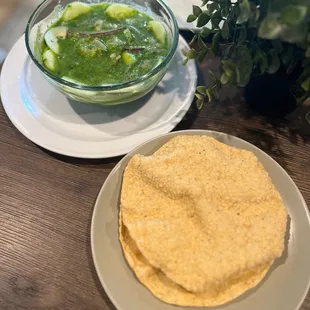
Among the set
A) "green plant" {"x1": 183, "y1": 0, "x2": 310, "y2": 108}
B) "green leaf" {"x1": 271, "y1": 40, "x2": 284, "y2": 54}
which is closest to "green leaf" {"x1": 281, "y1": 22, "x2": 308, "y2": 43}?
"green plant" {"x1": 183, "y1": 0, "x2": 310, "y2": 108}

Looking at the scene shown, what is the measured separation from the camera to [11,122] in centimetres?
137

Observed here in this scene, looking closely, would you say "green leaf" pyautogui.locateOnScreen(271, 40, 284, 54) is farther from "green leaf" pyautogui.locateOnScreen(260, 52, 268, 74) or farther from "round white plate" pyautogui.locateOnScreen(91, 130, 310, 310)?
"round white plate" pyautogui.locateOnScreen(91, 130, 310, 310)

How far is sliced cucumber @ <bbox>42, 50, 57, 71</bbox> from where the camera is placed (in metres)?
1.32

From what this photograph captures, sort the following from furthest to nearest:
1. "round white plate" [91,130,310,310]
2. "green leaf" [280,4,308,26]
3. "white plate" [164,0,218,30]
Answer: "white plate" [164,0,218,30]
"round white plate" [91,130,310,310]
"green leaf" [280,4,308,26]

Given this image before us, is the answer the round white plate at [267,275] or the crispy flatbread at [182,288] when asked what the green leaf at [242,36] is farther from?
the crispy flatbread at [182,288]

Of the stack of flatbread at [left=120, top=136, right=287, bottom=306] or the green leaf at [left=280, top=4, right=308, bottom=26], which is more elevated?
the green leaf at [left=280, top=4, right=308, bottom=26]

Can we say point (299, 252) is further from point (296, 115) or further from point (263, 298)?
point (296, 115)

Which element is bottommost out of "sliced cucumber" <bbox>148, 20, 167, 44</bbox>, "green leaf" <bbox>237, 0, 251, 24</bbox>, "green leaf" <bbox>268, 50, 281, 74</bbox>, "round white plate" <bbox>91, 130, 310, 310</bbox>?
"round white plate" <bbox>91, 130, 310, 310</bbox>

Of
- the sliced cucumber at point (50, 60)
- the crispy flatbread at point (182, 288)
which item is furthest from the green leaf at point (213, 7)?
the crispy flatbread at point (182, 288)

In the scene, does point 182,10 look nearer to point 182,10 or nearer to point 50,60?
point 182,10

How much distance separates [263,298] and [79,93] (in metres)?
0.77

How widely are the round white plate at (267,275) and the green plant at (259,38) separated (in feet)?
0.79

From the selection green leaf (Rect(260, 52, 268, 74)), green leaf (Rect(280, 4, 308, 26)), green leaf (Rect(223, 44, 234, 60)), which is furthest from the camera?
green leaf (Rect(223, 44, 234, 60))

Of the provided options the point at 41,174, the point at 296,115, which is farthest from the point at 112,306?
the point at 296,115
